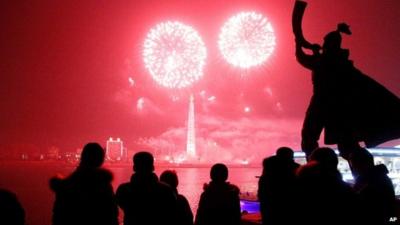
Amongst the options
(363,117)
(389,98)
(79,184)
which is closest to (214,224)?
(79,184)

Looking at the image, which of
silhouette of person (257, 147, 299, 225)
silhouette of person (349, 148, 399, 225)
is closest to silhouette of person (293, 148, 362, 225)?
silhouette of person (349, 148, 399, 225)

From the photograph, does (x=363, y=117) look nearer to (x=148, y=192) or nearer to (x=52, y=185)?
(x=148, y=192)

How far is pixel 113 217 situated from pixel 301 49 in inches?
206

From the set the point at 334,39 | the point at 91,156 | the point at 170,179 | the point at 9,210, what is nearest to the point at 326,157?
the point at 170,179

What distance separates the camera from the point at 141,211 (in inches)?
250

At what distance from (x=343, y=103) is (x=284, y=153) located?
2704 mm

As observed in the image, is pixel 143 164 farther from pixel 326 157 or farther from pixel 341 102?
pixel 341 102

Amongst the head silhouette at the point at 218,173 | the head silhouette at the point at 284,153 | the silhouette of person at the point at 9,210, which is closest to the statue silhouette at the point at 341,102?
the head silhouette at the point at 284,153

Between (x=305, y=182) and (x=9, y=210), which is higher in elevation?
(x=305, y=182)

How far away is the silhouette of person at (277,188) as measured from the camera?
625cm

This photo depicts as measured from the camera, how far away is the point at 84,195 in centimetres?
595

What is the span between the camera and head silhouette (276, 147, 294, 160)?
6660 millimetres

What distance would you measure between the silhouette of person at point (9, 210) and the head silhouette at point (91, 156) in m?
1.01

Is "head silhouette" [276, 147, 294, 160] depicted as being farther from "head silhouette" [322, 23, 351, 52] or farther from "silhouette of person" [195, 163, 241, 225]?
"head silhouette" [322, 23, 351, 52]
